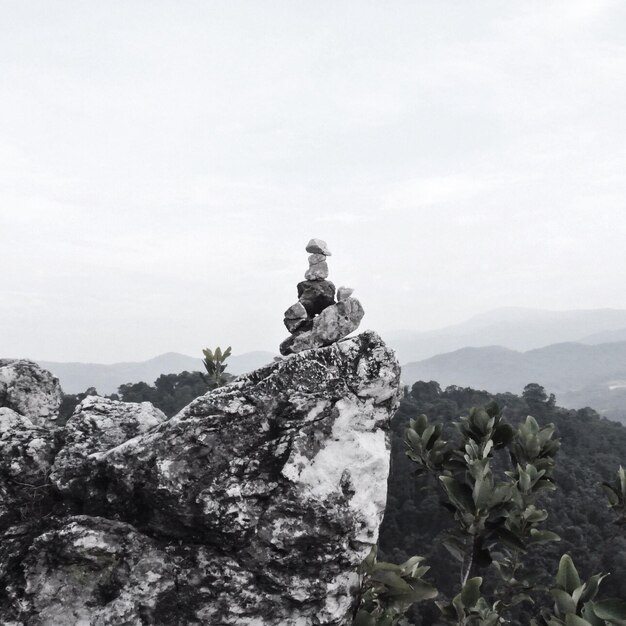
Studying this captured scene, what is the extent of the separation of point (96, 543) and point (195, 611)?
4.74ft

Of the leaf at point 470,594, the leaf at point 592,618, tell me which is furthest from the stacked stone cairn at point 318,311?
the leaf at point 592,618

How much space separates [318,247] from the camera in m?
9.57

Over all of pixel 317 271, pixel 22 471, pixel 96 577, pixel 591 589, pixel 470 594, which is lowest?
pixel 470 594

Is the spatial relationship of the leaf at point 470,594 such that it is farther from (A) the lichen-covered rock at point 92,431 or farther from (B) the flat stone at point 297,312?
(A) the lichen-covered rock at point 92,431

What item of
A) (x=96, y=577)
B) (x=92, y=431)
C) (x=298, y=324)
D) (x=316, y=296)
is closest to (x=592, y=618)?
(x=96, y=577)

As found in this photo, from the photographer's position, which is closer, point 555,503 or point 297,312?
point 297,312

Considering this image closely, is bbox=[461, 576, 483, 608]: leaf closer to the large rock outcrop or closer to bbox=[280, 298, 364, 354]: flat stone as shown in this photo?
the large rock outcrop

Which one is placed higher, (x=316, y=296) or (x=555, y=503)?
(x=316, y=296)

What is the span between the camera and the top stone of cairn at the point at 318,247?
956 cm

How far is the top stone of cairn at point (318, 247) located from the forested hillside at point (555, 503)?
56.0 feet

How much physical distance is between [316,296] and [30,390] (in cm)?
543

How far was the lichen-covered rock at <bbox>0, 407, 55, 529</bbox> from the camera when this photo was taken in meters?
7.47

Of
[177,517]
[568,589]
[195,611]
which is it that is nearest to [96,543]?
[177,517]

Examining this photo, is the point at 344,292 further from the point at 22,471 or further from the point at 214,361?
the point at 214,361
